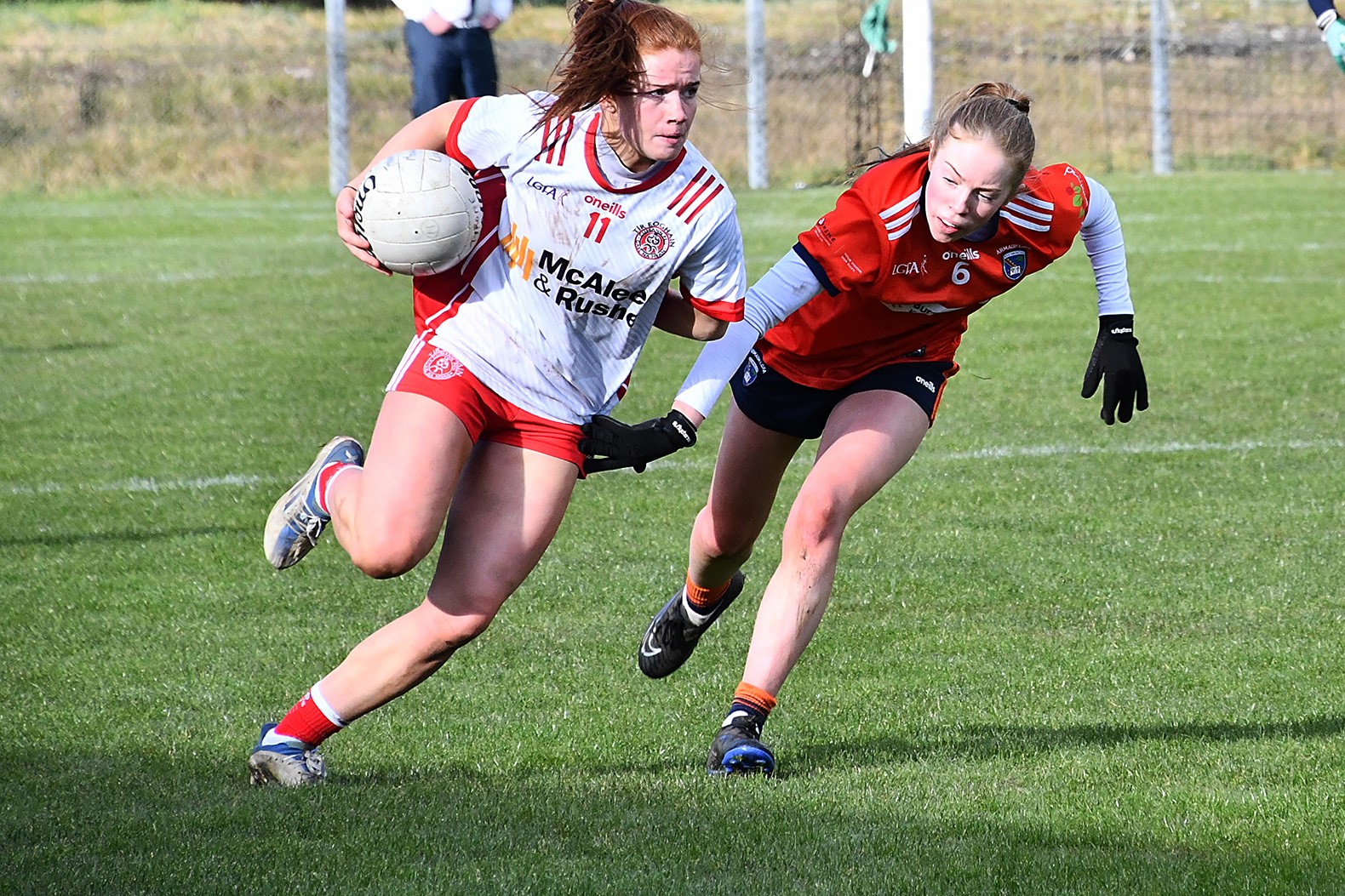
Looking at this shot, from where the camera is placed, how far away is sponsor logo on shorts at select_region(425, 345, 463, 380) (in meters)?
4.27

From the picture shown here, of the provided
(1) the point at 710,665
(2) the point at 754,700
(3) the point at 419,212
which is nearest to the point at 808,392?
(2) the point at 754,700

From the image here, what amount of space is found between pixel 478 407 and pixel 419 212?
1.58ft

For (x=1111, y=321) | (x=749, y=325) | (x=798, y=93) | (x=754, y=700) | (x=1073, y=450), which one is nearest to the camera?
(x=749, y=325)

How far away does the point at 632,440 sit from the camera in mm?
4184

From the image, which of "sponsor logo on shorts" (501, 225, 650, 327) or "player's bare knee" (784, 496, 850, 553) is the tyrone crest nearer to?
"sponsor logo on shorts" (501, 225, 650, 327)

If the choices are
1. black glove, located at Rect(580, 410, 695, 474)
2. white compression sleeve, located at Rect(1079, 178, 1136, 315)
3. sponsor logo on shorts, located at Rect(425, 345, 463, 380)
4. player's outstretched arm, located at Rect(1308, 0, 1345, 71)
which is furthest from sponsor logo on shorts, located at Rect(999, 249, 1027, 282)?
player's outstretched arm, located at Rect(1308, 0, 1345, 71)

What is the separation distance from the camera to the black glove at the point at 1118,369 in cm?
502

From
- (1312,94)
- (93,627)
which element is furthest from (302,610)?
(1312,94)

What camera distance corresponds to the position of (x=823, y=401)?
5.07 metres

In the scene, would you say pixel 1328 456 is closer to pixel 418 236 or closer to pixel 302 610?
pixel 302 610

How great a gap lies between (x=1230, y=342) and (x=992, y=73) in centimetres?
1938

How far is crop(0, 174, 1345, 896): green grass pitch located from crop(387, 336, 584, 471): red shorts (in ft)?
2.82

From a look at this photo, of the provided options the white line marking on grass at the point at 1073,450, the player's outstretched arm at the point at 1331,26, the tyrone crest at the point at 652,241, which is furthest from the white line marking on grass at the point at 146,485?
the player's outstretched arm at the point at 1331,26

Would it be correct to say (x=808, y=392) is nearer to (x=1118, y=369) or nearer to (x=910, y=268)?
(x=910, y=268)
